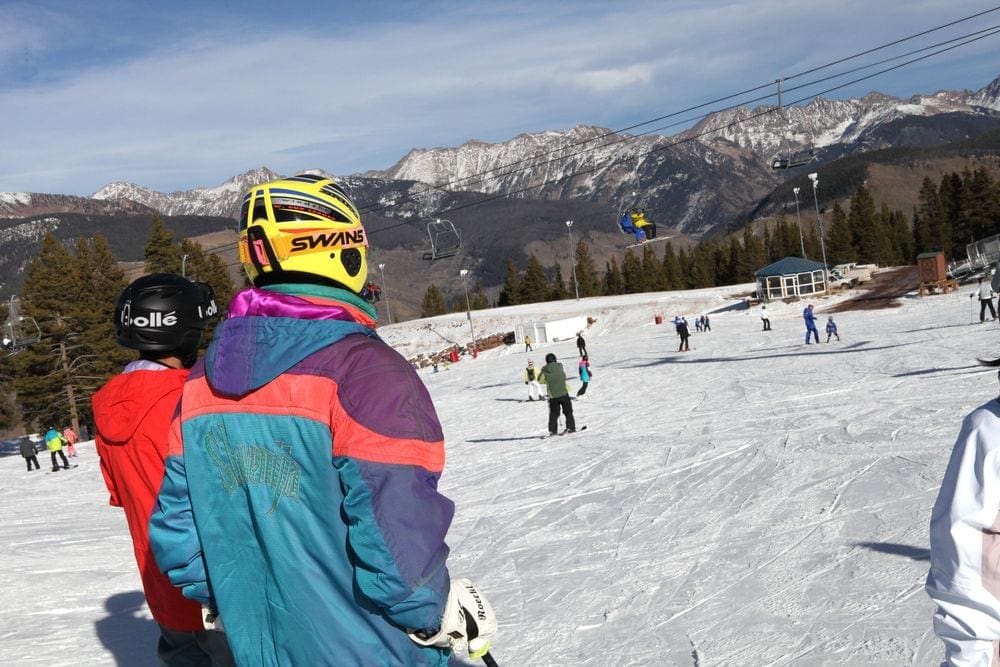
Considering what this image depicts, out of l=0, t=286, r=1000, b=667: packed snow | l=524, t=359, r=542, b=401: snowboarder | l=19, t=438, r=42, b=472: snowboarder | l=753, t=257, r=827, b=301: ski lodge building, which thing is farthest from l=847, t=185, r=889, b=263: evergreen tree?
l=19, t=438, r=42, b=472: snowboarder

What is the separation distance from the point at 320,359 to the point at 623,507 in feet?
26.0

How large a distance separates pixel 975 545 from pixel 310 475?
1.72m

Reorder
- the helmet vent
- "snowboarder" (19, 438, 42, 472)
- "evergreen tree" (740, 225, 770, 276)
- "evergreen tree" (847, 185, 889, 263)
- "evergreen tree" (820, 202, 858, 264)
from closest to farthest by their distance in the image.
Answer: the helmet vent < "snowboarder" (19, 438, 42, 472) < "evergreen tree" (820, 202, 858, 264) < "evergreen tree" (740, 225, 770, 276) < "evergreen tree" (847, 185, 889, 263)

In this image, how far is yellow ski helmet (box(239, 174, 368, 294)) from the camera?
7.28 ft

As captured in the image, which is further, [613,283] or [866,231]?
[613,283]

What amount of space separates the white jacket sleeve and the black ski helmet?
106 inches

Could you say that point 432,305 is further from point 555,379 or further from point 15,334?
point 555,379

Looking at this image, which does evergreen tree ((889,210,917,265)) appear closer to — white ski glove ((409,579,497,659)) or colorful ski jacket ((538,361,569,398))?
colorful ski jacket ((538,361,569,398))

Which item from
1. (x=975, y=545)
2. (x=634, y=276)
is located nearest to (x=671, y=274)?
(x=634, y=276)

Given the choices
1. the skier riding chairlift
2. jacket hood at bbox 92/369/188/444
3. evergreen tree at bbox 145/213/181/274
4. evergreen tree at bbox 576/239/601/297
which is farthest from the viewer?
evergreen tree at bbox 576/239/601/297

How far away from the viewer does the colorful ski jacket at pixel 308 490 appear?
1.89 meters

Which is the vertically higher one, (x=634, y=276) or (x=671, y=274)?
(x=634, y=276)

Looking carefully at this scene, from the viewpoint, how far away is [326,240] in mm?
2236

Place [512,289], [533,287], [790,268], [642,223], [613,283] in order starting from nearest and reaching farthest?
[642,223] < [790,268] < [533,287] < [512,289] < [613,283]
